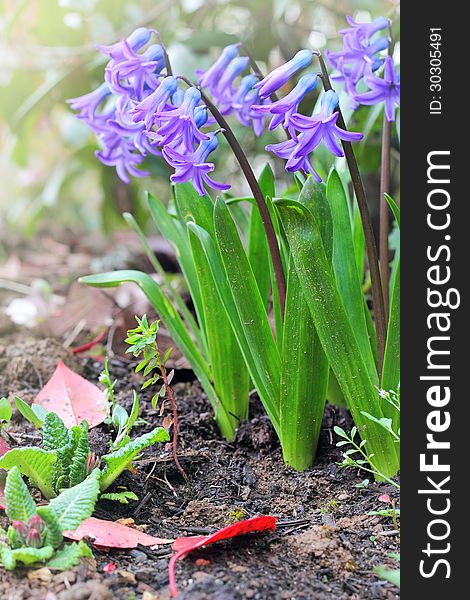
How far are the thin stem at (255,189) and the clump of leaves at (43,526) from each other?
20.6 inches

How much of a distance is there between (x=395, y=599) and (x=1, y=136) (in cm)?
364

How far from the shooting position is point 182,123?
3.96ft

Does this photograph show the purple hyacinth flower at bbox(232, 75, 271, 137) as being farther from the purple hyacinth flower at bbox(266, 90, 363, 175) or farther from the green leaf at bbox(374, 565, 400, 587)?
the green leaf at bbox(374, 565, 400, 587)

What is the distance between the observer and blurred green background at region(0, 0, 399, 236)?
2598 mm

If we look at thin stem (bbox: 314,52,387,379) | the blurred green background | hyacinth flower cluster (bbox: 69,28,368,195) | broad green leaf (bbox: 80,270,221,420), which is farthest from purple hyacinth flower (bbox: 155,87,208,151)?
the blurred green background

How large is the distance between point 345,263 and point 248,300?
0.70ft

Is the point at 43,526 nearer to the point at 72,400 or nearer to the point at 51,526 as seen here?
the point at 51,526

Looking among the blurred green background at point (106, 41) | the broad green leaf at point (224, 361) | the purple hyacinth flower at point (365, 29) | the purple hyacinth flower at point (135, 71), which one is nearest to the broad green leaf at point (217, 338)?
the broad green leaf at point (224, 361)

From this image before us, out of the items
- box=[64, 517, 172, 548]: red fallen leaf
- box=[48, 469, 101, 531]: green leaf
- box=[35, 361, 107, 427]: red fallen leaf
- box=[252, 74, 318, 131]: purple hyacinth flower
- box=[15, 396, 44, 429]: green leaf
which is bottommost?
box=[64, 517, 172, 548]: red fallen leaf

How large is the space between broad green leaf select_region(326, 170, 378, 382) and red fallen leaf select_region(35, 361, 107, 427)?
20.3 inches

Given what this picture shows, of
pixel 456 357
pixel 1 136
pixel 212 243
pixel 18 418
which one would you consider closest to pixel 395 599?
pixel 456 357

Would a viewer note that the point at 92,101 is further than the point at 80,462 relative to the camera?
Yes

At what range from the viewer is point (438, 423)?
1.07 m

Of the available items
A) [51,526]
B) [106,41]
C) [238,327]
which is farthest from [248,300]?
[106,41]
